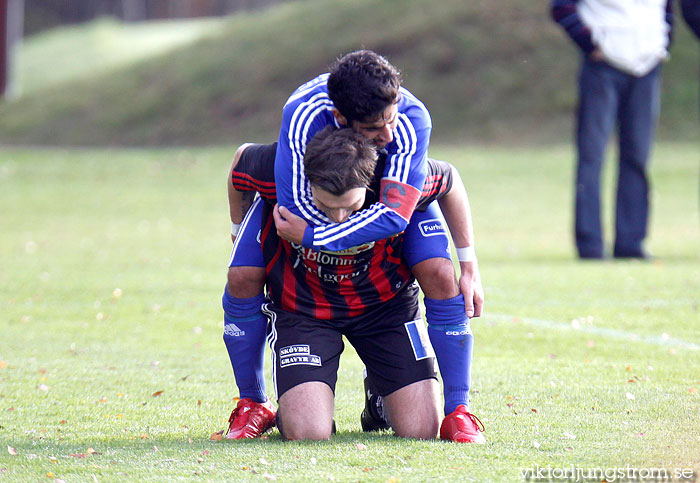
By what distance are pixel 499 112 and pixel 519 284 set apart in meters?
18.9

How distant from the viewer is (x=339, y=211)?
418cm

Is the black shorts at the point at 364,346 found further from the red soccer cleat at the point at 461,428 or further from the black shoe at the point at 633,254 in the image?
the black shoe at the point at 633,254

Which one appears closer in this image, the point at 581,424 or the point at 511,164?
the point at 581,424

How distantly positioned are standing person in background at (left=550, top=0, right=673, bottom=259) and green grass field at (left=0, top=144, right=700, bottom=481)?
21.8 inches

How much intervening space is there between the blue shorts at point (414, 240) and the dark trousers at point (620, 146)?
649cm

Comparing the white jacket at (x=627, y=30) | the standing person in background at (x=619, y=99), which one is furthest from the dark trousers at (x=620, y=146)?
the white jacket at (x=627, y=30)

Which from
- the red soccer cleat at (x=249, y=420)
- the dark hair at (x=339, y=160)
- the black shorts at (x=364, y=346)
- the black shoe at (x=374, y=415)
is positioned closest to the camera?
the dark hair at (x=339, y=160)

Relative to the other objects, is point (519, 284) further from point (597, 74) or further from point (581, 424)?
point (581, 424)

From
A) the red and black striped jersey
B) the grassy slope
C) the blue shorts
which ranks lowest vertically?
the red and black striped jersey

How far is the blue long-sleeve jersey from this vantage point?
4.12 m

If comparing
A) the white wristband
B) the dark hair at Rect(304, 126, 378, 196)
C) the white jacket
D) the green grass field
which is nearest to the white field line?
the green grass field

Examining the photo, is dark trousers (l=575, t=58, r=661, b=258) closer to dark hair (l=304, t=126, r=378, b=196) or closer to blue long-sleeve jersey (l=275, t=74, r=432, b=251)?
blue long-sleeve jersey (l=275, t=74, r=432, b=251)

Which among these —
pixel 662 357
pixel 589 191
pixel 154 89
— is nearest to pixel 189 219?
pixel 589 191

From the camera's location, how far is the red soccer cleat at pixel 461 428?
4.12 meters
